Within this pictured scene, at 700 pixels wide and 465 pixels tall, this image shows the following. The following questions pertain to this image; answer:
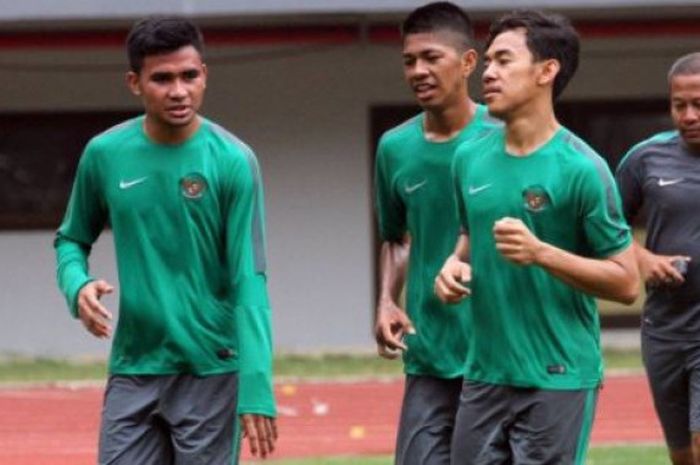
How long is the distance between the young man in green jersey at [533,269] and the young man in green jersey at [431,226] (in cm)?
90

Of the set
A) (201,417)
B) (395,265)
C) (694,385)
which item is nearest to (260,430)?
(201,417)

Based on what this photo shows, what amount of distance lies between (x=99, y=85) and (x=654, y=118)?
5545mm

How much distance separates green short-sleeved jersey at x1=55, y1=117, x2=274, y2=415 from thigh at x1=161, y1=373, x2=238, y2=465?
0.16 ft

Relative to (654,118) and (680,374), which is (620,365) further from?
(680,374)

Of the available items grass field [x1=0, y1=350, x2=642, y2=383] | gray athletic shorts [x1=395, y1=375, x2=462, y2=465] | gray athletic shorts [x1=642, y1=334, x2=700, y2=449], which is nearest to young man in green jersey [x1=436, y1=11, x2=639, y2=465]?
gray athletic shorts [x1=395, y1=375, x2=462, y2=465]

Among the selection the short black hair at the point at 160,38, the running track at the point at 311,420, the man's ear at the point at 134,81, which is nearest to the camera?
the short black hair at the point at 160,38

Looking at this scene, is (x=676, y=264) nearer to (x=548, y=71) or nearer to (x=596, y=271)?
(x=548, y=71)

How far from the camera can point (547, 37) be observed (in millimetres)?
7207

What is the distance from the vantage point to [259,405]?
6969mm

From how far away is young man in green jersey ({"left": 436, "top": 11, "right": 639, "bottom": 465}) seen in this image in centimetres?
698

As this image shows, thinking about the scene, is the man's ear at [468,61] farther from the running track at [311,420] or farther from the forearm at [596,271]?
the running track at [311,420]

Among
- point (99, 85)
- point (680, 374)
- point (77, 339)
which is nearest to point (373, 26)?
point (99, 85)

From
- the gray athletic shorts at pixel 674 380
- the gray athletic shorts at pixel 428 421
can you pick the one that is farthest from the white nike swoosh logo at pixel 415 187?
the gray athletic shorts at pixel 674 380

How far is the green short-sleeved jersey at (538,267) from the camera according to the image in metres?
6.98
